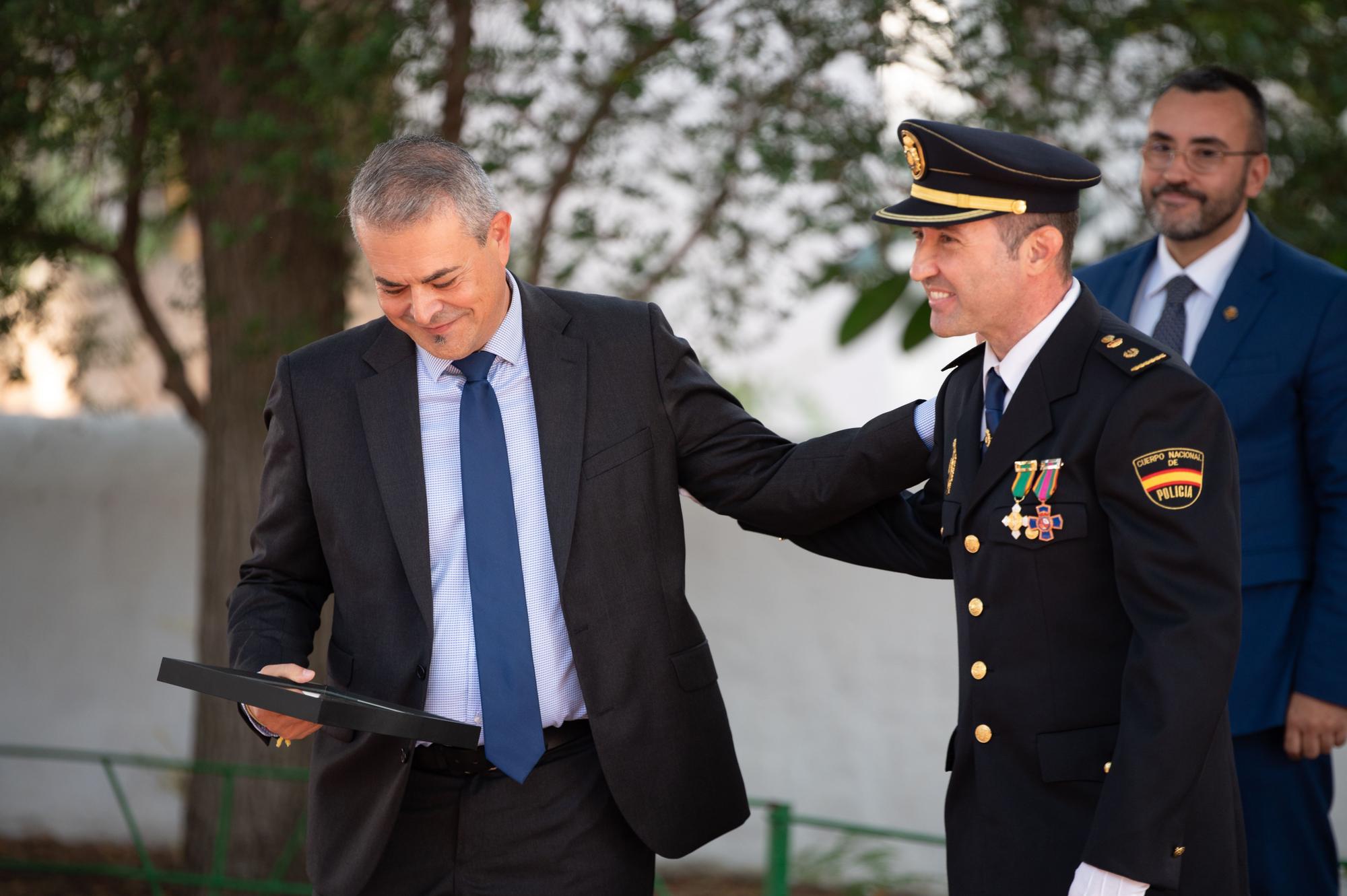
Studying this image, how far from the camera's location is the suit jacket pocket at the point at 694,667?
254 centimetres

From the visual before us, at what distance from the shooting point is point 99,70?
4.42 meters

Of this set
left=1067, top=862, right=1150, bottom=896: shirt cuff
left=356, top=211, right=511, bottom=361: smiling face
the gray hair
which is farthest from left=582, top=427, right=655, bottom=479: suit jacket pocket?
left=1067, top=862, right=1150, bottom=896: shirt cuff

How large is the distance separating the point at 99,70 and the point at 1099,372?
3.49m

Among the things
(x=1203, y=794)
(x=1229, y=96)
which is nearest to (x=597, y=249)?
(x=1229, y=96)

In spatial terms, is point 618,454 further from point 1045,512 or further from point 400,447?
point 1045,512

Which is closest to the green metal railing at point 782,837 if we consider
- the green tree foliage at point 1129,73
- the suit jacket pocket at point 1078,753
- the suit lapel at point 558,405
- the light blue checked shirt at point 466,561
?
the light blue checked shirt at point 466,561

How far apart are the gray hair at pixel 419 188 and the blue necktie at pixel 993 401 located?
897 mm

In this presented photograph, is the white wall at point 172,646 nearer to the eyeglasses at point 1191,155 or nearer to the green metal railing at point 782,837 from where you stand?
the green metal railing at point 782,837

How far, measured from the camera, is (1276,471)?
9.58 ft

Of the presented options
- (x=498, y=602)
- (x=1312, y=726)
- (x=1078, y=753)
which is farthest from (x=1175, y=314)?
(x=498, y=602)

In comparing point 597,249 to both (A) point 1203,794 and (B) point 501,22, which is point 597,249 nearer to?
(B) point 501,22

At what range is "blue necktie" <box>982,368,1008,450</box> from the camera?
2.28m

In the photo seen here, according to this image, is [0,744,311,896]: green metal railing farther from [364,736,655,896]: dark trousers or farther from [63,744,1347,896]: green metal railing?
[364,736,655,896]: dark trousers

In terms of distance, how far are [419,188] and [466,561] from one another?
0.65 m
